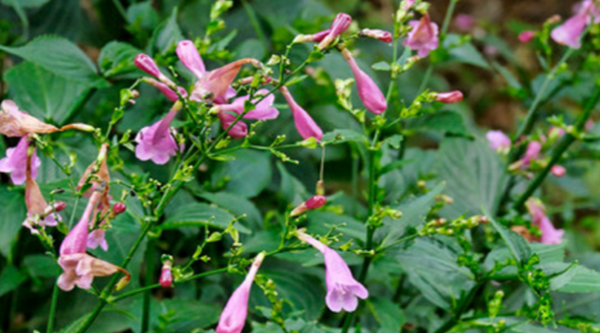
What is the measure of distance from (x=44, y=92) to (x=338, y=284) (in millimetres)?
1020

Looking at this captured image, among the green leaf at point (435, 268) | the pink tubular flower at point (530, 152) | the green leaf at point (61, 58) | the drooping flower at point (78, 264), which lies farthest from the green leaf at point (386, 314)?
the green leaf at point (61, 58)

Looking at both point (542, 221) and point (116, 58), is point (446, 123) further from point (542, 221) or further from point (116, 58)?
point (116, 58)

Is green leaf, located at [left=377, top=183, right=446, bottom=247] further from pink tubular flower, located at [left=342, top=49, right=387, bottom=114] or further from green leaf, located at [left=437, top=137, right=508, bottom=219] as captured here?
green leaf, located at [left=437, top=137, right=508, bottom=219]

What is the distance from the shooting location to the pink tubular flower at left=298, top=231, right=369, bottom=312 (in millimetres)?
1045

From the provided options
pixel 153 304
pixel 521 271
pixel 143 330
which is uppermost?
pixel 521 271

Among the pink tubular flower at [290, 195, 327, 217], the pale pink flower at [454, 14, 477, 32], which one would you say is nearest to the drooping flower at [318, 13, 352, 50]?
the pink tubular flower at [290, 195, 327, 217]

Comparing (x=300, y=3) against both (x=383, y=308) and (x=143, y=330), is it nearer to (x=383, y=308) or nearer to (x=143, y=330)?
(x=383, y=308)

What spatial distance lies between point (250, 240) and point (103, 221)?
579 millimetres

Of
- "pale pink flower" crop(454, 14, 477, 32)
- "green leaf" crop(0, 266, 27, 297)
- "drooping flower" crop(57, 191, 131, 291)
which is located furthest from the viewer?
"pale pink flower" crop(454, 14, 477, 32)

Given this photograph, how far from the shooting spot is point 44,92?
5.59 feet

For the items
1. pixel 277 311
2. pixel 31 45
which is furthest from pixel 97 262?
pixel 31 45

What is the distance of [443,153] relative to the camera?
7.23 ft

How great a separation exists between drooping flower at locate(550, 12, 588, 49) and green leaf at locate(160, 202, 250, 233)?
113 cm

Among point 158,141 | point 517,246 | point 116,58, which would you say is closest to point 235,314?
point 158,141
